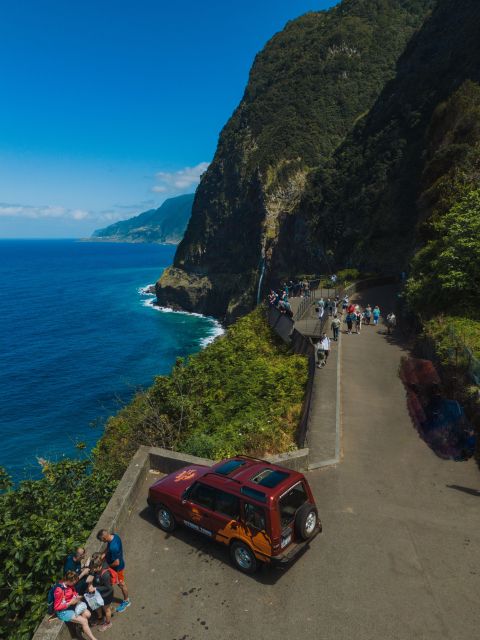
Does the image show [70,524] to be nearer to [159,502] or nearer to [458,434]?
[159,502]

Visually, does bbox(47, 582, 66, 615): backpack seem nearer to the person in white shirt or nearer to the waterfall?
the person in white shirt

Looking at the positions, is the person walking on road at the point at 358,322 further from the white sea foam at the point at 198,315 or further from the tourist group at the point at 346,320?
the white sea foam at the point at 198,315

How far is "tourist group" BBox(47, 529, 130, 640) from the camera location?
21.3 feet

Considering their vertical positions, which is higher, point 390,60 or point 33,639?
point 390,60

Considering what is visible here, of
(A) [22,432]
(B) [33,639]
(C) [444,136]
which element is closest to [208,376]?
(B) [33,639]

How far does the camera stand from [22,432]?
36.9 m

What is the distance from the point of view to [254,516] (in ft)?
24.2

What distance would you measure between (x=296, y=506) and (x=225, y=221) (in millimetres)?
99073

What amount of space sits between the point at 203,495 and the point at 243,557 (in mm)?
1313

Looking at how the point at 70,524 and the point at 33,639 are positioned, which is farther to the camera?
the point at 70,524

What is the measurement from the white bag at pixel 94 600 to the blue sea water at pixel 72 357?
1179 centimetres

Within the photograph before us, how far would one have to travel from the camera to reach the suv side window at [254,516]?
726 centimetres

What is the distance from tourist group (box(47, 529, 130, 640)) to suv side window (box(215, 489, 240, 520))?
6.12ft

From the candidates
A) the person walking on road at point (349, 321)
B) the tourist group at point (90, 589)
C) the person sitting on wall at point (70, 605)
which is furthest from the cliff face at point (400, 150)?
the person sitting on wall at point (70, 605)
